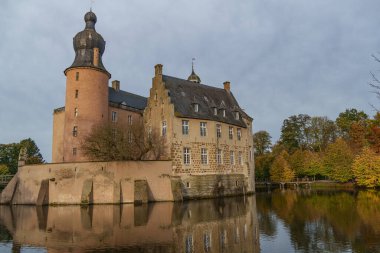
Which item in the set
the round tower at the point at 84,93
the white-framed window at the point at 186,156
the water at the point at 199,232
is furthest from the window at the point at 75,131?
the water at the point at 199,232

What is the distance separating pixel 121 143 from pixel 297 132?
47084 millimetres

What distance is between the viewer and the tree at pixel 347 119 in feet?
212

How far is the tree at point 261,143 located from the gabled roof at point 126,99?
32278 millimetres

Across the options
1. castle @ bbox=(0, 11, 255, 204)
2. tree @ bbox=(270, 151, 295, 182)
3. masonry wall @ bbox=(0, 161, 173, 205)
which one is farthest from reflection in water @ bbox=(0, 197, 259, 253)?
tree @ bbox=(270, 151, 295, 182)

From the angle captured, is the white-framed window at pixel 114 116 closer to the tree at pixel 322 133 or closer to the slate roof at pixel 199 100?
the slate roof at pixel 199 100

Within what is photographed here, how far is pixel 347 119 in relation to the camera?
66500 millimetres

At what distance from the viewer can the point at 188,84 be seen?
1409 inches

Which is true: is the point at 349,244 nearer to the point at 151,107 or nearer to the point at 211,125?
the point at 211,125

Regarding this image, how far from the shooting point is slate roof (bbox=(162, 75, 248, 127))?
1275 inches

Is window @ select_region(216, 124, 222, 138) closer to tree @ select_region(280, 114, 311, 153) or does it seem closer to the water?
the water

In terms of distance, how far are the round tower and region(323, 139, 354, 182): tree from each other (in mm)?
31651

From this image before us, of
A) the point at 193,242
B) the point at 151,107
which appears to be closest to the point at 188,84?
the point at 151,107

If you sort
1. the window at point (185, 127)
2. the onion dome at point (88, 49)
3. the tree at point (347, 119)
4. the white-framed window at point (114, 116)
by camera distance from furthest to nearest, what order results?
the tree at point (347, 119) < the white-framed window at point (114, 116) < the onion dome at point (88, 49) < the window at point (185, 127)

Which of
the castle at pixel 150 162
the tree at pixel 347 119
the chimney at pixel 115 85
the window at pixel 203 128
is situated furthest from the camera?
the tree at pixel 347 119
